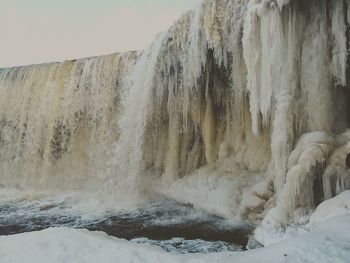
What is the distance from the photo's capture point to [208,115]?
10.9 metres

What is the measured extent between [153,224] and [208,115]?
3.59 meters

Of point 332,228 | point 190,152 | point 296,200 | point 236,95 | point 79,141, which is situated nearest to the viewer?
point 332,228

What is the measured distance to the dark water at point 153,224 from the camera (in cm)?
691

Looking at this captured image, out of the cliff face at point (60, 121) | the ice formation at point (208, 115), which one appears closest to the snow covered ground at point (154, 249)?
the ice formation at point (208, 115)

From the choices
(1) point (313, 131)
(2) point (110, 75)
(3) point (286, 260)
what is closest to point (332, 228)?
(3) point (286, 260)

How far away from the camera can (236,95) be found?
10078 millimetres

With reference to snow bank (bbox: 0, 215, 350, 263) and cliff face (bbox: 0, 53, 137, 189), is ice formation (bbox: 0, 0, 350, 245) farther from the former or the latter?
snow bank (bbox: 0, 215, 350, 263)

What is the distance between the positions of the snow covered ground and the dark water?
1943 mm

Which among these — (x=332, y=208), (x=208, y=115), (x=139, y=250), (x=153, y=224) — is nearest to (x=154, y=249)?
(x=139, y=250)

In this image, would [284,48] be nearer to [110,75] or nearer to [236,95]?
[236,95]

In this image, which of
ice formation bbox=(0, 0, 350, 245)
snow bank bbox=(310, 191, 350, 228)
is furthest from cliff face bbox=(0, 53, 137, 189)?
snow bank bbox=(310, 191, 350, 228)

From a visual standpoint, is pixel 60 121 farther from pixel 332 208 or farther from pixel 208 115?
pixel 332 208

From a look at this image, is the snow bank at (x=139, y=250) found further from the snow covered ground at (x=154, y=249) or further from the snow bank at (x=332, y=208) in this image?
the snow bank at (x=332, y=208)

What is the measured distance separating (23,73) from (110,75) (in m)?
3.80
